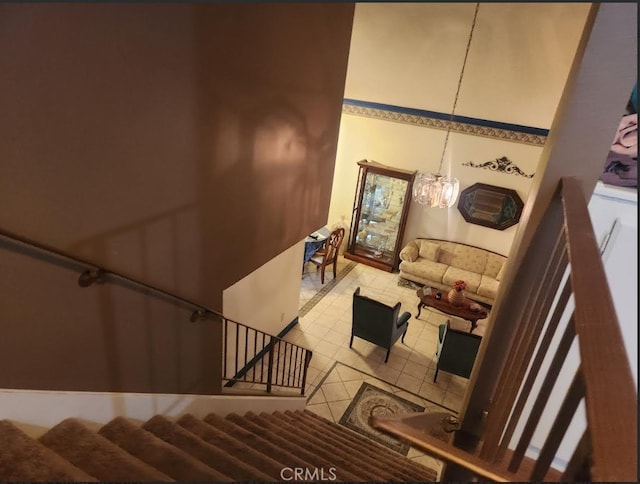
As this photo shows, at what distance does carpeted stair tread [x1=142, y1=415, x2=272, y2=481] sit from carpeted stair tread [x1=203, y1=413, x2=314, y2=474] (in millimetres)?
253

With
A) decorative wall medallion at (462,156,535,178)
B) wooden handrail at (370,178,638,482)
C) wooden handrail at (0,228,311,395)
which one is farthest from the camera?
decorative wall medallion at (462,156,535,178)

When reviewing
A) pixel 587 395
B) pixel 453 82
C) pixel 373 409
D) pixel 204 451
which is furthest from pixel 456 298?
pixel 587 395

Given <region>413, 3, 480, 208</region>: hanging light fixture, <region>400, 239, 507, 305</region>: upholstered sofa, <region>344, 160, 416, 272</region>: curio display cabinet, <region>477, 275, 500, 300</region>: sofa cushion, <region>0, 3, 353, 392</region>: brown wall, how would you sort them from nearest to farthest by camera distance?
1. <region>0, 3, 353, 392</region>: brown wall
2. <region>413, 3, 480, 208</region>: hanging light fixture
3. <region>477, 275, 500, 300</region>: sofa cushion
4. <region>400, 239, 507, 305</region>: upholstered sofa
5. <region>344, 160, 416, 272</region>: curio display cabinet

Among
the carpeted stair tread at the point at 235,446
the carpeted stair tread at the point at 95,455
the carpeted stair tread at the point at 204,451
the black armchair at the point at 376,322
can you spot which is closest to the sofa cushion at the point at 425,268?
the black armchair at the point at 376,322

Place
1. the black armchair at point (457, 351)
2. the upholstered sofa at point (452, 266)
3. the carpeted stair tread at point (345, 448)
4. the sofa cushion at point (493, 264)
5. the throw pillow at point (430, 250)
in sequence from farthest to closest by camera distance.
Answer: the throw pillow at point (430, 250) → the sofa cushion at point (493, 264) → the upholstered sofa at point (452, 266) → the black armchair at point (457, 351) → the carpeted stair tread at point (345, 448)

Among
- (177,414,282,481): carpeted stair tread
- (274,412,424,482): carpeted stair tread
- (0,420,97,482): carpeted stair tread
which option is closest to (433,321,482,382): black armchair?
(274,412,424,482): carpeted stair tread

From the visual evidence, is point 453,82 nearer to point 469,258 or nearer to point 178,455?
point 469,258

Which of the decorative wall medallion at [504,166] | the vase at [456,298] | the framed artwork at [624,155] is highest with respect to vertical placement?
the framed artwork at [624,155]

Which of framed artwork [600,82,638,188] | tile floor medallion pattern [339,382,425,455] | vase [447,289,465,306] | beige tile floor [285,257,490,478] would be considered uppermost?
framed artwork [600,82,638,188]

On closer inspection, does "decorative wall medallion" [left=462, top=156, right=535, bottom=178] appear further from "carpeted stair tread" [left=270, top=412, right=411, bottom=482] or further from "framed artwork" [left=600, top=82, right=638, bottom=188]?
"framed artwork" [left=600, top=82, right=638, bottom=188]

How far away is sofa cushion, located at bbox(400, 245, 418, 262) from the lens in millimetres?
7566

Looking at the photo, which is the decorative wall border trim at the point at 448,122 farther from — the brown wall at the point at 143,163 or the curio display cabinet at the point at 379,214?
the brown wall at the point at 143,163

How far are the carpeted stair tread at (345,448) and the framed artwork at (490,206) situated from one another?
16.2 ft

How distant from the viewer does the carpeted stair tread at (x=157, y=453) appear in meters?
1.86
